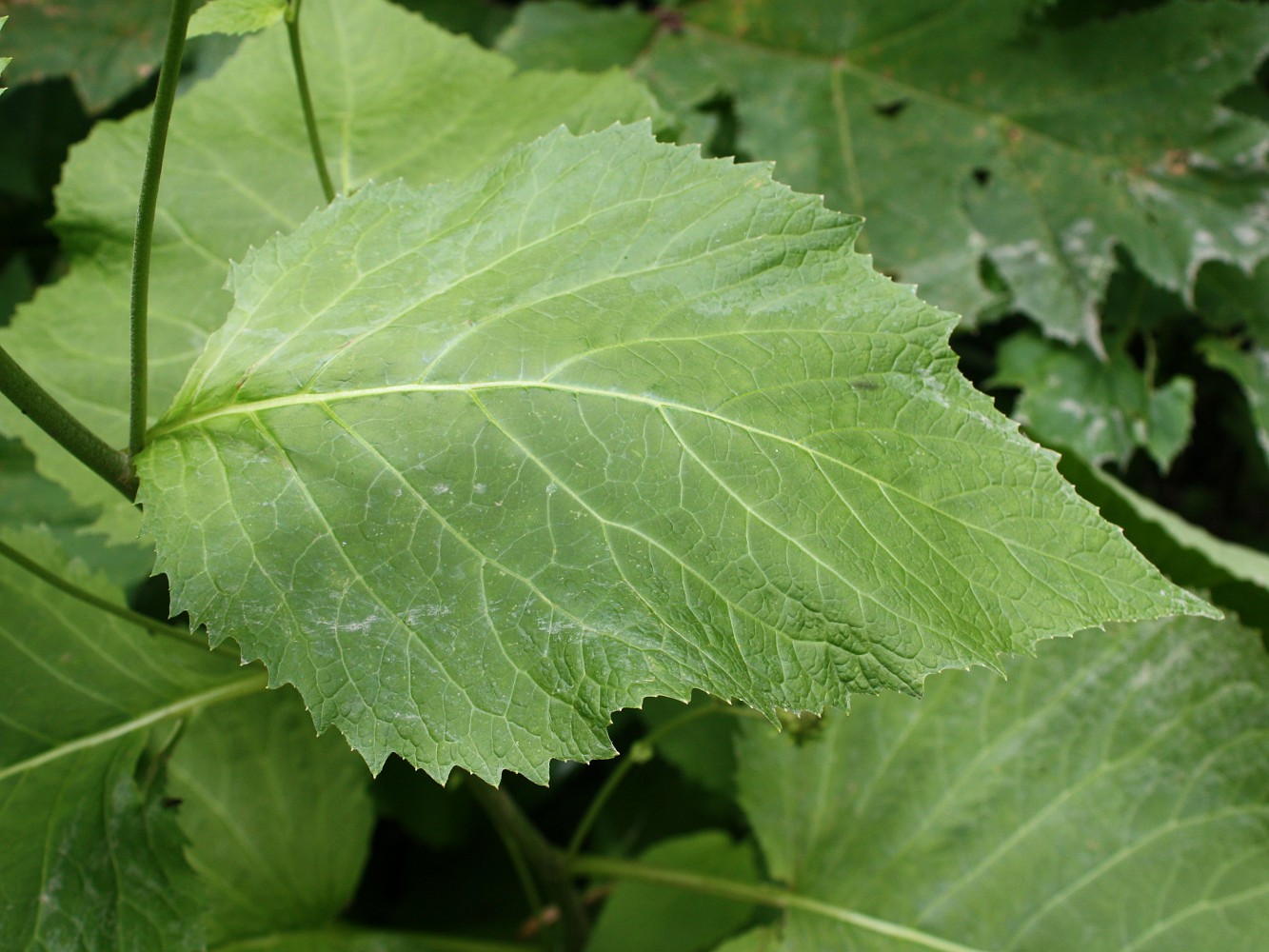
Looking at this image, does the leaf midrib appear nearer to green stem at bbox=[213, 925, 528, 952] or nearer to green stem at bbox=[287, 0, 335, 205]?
green stem at bbox=[287, 0, 335, 205]

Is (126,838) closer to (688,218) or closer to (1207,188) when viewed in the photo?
(688,218)

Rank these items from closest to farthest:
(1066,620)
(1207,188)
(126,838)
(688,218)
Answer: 1. (1066,620)
2. (688,218)
3. (126,838)
4. (1207,188)

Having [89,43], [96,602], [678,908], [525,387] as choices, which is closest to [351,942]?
[678,908]

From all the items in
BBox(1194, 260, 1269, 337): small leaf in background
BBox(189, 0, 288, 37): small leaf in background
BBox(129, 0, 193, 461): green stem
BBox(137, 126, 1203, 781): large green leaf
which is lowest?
BBox(1194, 260, 1269, 337): small leaf in background

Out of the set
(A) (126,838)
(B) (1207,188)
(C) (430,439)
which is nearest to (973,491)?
(C) (430,439)

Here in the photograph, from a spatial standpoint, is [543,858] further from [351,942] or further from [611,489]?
[611,489]


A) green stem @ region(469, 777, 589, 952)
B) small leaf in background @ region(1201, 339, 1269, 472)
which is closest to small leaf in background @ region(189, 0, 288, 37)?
green stem @ region(469, 777, 589, 952)

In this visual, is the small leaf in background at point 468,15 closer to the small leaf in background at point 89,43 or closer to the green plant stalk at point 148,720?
the small leaf in background at point 89,43
